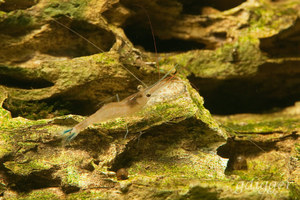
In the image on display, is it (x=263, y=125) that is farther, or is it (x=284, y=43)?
(x=284, y=43)

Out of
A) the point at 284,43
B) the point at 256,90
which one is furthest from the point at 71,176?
the point at 284,43

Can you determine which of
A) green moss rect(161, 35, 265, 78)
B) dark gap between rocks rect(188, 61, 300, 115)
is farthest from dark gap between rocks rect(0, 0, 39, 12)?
dark gap between rocks rect(188, 61, 300, 115)

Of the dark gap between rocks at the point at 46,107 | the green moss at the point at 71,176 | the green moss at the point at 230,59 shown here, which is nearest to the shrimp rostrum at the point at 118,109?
the green moss at the point at 71,176

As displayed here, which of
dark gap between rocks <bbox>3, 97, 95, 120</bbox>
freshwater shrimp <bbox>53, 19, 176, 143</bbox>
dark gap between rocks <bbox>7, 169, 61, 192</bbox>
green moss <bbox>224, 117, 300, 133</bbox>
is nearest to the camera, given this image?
dark gap between rocks <bbox>7, 169, 61, 192</bbox>

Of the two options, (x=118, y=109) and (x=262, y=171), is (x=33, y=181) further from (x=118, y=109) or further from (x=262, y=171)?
(x=262, y=171)

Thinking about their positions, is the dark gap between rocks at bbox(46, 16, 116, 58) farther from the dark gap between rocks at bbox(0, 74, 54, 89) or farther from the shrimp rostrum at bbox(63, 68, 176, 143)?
the shrimp rostrum at bbox(63, 68, 176, 143)

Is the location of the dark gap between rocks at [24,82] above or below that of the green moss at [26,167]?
above

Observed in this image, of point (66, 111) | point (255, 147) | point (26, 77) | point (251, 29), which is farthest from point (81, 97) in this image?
point (251, 29)

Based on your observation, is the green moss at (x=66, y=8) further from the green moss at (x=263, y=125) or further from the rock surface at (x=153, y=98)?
the green moss at (x=263, y=125)
